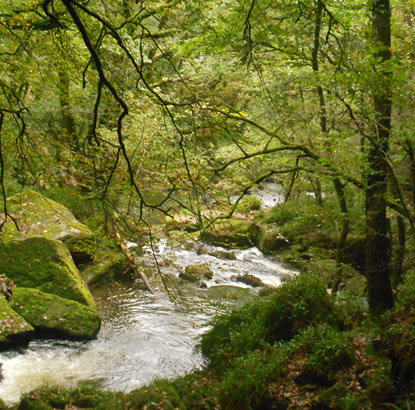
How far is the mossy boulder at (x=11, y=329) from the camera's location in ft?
23.0

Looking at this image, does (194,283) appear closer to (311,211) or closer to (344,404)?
(311,211)

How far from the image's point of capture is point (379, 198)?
230 inches

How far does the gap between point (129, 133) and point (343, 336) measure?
7048 mm

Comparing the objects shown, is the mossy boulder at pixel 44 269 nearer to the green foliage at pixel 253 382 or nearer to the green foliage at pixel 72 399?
the green foliage at pixel 72 399

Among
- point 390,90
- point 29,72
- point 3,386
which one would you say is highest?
point 29,72

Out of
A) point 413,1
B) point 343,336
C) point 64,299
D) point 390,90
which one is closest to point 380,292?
point 343,336

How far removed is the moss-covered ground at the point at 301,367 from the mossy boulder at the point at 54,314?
2.06 meters

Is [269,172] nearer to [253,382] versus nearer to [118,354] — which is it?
[253,382]

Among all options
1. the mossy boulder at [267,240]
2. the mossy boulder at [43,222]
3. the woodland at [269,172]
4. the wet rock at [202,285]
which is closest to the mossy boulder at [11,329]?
the woodland at [269,172]

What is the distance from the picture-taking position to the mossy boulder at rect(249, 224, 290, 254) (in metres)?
14.6

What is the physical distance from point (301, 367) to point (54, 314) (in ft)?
16.3

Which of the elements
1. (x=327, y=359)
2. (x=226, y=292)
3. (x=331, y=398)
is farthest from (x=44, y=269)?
(x=331, y=398)

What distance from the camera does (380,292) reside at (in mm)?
6297

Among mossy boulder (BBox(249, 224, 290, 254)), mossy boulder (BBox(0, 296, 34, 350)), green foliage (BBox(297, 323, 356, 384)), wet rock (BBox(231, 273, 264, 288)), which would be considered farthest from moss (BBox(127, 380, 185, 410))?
mossy boulder (BBox(249, 224, 290, 254))
